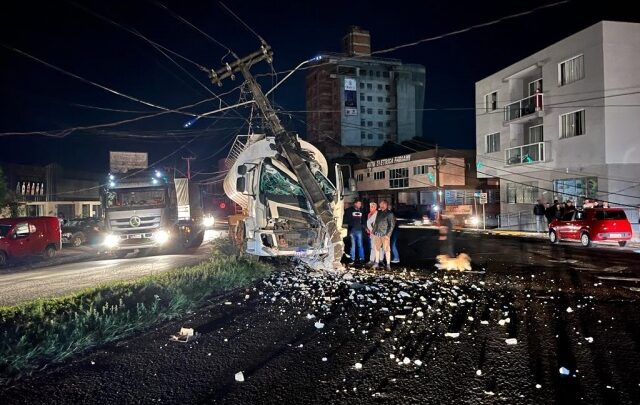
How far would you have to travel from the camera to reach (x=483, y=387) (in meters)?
4.45

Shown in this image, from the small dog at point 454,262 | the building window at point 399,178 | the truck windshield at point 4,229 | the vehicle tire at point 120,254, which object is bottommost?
the vehicle tire at point 120,254

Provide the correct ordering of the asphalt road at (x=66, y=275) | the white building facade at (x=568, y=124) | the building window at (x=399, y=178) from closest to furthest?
the asphalt road at (x=66, y=275) → the white building facade at (x=568, y=124) → the building window at (x=399, y=178)

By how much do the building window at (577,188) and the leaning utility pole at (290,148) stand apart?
16060 millimetres

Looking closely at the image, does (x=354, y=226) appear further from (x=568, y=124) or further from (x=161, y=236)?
(x=568, y=124)

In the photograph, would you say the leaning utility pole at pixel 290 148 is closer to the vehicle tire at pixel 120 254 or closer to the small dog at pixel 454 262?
the small dog at pixel 454 262

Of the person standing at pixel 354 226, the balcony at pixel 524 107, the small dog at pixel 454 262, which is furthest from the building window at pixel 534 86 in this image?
the person standing at pixel 354 226

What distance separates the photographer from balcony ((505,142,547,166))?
89.6ft

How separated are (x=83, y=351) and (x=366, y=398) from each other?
3.71 metres

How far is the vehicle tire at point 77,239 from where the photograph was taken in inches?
976

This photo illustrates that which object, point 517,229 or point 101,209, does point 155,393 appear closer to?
point 101,209

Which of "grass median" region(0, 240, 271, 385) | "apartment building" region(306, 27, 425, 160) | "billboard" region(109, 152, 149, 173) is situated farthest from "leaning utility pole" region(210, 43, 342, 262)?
"apartment building" region(306, 27, 425, 160)

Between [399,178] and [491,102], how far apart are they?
68.7ft

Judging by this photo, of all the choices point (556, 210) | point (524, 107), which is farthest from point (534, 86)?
point (556, 210)

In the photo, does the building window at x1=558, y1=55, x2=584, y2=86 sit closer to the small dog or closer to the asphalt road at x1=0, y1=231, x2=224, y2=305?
the small dog
